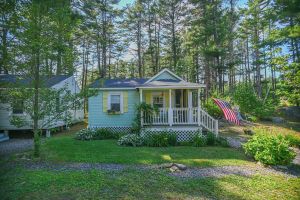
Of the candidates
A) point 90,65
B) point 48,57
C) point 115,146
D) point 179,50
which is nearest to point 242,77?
point 179,50

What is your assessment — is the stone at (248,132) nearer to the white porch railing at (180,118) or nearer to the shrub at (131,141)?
the white porch railing at (180,118)

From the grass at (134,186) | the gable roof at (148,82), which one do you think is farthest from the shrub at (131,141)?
the grass at (134,186)

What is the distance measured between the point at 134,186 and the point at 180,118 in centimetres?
754

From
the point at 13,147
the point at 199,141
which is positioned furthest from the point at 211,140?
the point at 13,147

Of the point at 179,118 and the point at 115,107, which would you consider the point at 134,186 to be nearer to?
the point at 179,118

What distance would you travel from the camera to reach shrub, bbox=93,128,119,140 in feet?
43.4

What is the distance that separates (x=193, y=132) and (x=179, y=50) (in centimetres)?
1839

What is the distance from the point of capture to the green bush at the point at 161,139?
11.1 m

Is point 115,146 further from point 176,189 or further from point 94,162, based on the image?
point 176,189

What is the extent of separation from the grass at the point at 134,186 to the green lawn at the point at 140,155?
4.97 ft

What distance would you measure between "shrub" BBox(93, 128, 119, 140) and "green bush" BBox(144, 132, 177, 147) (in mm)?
2638

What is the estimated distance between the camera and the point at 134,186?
5.64 metres

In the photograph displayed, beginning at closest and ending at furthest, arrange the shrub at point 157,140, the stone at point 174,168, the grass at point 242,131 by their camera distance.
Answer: the stone at point 174,168 → the shrub at point 157,140 → the grass at point 242,131

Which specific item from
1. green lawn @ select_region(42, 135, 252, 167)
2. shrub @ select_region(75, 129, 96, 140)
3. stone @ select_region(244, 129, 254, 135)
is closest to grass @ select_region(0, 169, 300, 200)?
green lawn @ select_region(42, 135, 252, 167)
